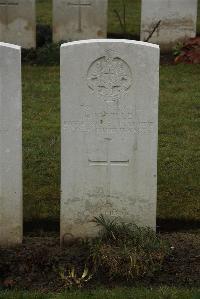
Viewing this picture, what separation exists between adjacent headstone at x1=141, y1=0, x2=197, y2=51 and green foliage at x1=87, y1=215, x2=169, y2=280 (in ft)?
25.7

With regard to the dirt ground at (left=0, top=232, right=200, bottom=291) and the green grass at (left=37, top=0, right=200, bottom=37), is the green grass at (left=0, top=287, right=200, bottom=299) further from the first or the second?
the green grass at (left=37, top=0, right=200, bottom=37)

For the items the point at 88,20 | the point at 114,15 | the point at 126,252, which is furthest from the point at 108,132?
the point at 114,15

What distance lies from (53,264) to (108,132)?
3.55 ft

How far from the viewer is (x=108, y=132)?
620 cm

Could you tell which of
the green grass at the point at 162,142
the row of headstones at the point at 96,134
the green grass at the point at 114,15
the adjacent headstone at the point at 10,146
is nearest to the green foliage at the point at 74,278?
the row of headstones at the point at 96,134

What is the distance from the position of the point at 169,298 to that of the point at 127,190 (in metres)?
1.14

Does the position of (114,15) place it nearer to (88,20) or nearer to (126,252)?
(88,20)

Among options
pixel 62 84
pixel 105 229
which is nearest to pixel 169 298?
pixel 105 229

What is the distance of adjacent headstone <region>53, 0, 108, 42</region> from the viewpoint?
44.9 ft

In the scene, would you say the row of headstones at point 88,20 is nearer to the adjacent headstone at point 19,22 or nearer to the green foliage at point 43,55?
the adjacent headstone at point 19,22

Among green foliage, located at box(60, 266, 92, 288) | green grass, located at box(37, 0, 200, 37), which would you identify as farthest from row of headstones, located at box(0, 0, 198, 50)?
green foliage, located at box(60, 266, 92, 288)

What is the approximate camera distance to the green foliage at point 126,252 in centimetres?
577

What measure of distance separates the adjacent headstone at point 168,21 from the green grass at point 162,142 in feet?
4.39

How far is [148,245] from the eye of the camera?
19.5 feet
